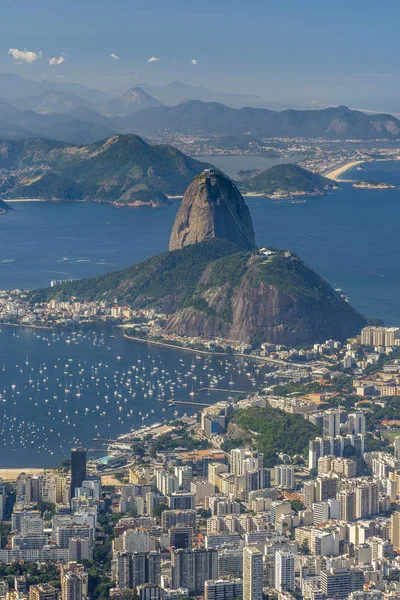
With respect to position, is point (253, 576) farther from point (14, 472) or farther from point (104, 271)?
point (104, 271)

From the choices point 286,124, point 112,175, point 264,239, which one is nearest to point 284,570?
point 264,239

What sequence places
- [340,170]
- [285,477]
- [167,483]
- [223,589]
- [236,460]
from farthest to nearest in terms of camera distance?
[340,170], [236,460], [285,477], [167,483], [223,589]

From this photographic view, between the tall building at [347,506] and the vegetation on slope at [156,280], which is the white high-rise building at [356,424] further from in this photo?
the vegetation on slope at [156,280]

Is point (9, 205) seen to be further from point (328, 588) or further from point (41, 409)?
point (328, 588)

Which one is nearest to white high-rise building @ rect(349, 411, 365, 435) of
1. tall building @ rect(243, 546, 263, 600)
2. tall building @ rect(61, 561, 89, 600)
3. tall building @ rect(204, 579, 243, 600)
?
tall building @ rect(243, 546, 263, 600)

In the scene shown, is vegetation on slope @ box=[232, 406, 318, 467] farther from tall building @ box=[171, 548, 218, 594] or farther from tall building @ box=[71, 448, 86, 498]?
tall building @ box=[171, 548, 218, 594]
